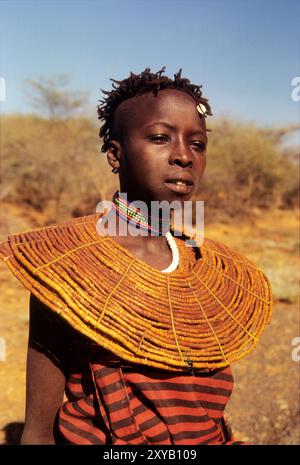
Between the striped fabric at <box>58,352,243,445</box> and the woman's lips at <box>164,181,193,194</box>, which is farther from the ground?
the woman's lips at <box>164,181,193,194</box>

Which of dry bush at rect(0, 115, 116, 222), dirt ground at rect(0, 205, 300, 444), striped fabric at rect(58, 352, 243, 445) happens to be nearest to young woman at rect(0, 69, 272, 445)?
striped fabric at rect(58, 352, 243, 445)

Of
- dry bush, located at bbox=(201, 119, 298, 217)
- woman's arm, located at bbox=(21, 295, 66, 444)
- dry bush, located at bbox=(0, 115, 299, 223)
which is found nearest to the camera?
woman's arm, located at bbox=(21, 295, 66, 444)

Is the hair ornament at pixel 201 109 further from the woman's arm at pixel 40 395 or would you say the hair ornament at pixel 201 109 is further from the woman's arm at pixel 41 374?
the woman's arm at pixel 40 395

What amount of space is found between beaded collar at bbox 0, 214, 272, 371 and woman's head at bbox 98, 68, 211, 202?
0.83 feet

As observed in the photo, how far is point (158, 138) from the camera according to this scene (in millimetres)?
1369

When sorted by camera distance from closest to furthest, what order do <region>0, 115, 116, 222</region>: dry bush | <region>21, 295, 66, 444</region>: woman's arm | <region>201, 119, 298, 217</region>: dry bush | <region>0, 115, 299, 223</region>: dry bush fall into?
<region>21, 295, 66, 444</region>: woman's arm
<region>0, 115, 116, 222</region>: dry bush
<region>0, 115, 299, 223</region>: dry bush
<region>201, 119, 298, 217</region>: dry bush

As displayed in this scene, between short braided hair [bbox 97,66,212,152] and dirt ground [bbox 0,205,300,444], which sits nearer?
short braided hair [bbox 97,66,212,152]

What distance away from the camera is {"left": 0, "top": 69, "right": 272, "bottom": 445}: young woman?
125 cm

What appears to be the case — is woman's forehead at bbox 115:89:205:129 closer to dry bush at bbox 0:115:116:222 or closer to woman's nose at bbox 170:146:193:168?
woman's nose at bbox 170:146:193:168

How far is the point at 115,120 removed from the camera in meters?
1.52

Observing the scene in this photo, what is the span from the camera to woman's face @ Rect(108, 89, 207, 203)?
1.36 metres

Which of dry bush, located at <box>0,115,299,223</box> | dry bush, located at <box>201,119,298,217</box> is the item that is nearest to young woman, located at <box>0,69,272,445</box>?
dry bush, located at <box>0,115,299,223</box>

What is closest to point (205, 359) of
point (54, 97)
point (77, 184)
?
point (77, 184)

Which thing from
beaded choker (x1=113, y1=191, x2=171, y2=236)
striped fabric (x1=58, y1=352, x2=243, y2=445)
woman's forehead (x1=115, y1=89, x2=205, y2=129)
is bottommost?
striped fabric (x1=58, y1=352, x2=243, y2=445)
